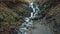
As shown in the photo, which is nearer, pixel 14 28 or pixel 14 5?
pixel 14 28

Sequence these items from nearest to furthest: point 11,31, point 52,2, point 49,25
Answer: point 11,31, point 49,25, point 52,2

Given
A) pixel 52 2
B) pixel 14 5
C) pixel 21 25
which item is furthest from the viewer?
pixel 14 5

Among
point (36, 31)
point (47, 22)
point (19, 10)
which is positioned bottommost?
point (36, 31)

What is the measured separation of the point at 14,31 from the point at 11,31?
1.18 ft

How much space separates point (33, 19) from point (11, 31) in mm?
5753

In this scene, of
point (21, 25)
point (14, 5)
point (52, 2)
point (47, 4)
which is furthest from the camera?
point (14, 5)

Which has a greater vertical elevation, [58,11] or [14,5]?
[14,5]

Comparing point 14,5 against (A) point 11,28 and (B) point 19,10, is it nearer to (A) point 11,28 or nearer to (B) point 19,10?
(B) point 19,10

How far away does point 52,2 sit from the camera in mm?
18312

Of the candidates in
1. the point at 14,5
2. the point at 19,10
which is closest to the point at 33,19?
the point at 19,10

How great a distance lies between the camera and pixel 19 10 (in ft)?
65.9

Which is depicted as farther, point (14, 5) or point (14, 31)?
point (14, 5)

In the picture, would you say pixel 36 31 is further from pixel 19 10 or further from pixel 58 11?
pixel 19 10

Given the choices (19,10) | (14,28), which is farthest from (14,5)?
(14,28)
